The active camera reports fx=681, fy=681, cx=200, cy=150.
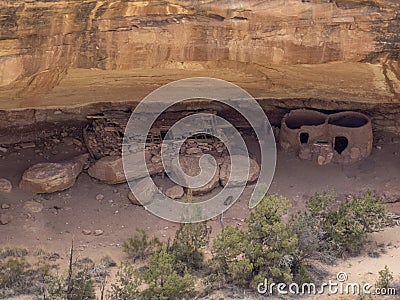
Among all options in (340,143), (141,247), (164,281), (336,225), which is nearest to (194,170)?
(141,247)

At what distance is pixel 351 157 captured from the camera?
11.7m

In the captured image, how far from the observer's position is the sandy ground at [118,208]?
9766 millimetres

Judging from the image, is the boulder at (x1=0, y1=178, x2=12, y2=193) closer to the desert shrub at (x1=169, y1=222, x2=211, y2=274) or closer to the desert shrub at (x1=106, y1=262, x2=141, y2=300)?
the desert shrub at (x1=106, y1=262, x2=141, y2=300)

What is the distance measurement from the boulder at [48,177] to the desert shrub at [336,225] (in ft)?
12.1

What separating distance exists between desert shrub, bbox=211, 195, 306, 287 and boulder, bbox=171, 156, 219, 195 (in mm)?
1824

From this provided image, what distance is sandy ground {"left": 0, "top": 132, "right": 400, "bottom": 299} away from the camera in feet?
32.0

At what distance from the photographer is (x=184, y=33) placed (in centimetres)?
834

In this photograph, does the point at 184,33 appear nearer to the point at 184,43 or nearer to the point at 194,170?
the point at 184,43

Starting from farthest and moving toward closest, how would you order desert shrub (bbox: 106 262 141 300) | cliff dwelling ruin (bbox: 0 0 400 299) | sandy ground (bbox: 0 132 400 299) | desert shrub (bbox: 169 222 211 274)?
sandy ground (bbox: 0 132 400 299), desert shrub (bbox: 169 222 211 274), desert shrub (bbox: 106 262 141 300), cliff dwelling ruin (bbox: 0 0 400 299)

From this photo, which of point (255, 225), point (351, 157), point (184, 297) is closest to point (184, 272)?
point (184, 297)

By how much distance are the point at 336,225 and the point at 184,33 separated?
11.7ft

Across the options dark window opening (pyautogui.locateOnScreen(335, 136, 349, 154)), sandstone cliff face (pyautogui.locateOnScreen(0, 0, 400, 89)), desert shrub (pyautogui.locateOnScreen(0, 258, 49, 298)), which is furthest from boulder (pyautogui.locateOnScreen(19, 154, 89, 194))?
dark window opening (pyautogui.locateOnScreen(335, 136, 349, 154))

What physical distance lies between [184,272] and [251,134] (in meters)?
4.08

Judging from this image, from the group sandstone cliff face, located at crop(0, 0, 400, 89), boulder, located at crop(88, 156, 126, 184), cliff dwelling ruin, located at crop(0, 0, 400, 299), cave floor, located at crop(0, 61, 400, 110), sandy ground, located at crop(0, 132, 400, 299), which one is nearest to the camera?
sandstone cliff face, located at crop(0, 0, 400, 89)
